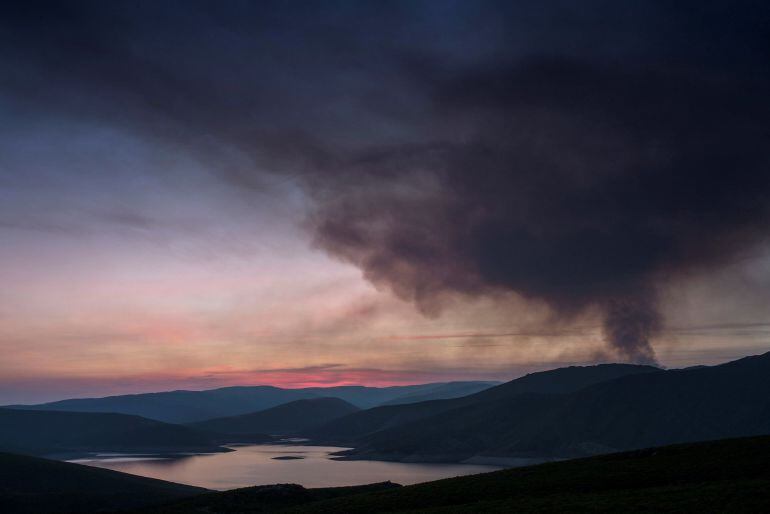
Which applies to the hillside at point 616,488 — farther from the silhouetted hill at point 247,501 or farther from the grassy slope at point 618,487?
the silhouetted hill at point 247,501

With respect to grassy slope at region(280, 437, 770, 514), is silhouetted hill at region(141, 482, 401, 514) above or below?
below

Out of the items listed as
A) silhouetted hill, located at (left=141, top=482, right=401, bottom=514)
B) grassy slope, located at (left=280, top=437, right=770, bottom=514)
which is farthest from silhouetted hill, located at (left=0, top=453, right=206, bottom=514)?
grassy slope, located at (left=280, top=437, right=770, bottom=514)

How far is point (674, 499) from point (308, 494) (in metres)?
63.3

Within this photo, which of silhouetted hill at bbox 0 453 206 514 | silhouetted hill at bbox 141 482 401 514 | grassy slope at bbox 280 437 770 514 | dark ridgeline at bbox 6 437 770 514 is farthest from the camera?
silhouetted hill at bbox 0 453 206 514

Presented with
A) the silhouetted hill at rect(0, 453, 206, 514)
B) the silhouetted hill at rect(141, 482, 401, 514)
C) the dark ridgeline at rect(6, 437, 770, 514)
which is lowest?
the silhouetted hill at rect(0, 453, 206, 514)

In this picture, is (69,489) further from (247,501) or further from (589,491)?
(589,491)

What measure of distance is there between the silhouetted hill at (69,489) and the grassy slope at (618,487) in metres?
74.1

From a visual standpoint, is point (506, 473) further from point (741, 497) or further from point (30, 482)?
point (30, 482)

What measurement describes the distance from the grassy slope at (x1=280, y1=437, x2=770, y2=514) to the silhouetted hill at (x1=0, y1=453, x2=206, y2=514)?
74111 millimetres

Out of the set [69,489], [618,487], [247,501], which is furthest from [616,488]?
[69,489]

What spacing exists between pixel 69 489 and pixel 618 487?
5874 inches

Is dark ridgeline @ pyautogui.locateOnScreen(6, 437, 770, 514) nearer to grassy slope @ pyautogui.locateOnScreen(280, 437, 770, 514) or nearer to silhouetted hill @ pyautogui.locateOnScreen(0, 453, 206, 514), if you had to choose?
grassy slope @ pyautogui.locateOnScreen(280, 437, 770, 514)

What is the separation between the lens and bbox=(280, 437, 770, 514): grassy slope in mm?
38625

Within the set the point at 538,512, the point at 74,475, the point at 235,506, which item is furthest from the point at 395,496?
the point at 74,475
